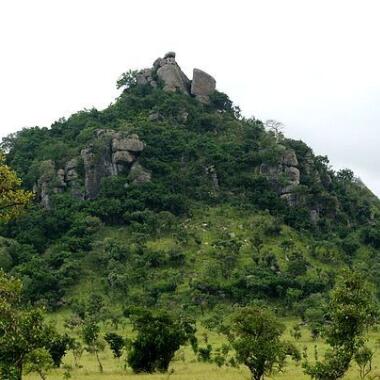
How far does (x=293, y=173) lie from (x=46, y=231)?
49.0m

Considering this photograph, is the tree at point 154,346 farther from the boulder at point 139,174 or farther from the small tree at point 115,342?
the boulder at point 139,174

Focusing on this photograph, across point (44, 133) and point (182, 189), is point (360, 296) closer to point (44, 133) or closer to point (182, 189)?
point (182, 189)

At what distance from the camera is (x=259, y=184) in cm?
11281

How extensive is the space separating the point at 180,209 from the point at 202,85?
4831 cm

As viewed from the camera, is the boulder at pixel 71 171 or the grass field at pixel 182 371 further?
the boulder at pixel 71 171

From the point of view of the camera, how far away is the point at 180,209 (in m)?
105

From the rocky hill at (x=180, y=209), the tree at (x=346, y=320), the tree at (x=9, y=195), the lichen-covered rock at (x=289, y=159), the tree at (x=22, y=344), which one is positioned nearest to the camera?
the tree at (x=9, y=195)

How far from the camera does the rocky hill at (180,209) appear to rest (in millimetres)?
82438

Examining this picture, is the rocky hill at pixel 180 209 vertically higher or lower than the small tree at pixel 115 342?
higher

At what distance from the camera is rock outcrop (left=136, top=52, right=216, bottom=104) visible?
14075 centimetres

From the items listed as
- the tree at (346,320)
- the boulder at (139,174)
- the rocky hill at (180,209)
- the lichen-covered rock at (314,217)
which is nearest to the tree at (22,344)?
the tree at (346,320)

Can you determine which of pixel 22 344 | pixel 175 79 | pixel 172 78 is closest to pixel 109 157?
pixel 172 78

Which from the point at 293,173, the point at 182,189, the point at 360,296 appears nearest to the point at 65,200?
the point at 182,189

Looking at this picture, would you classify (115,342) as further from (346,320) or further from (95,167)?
(95,167)
